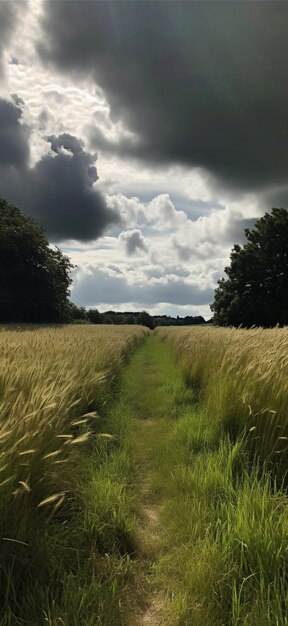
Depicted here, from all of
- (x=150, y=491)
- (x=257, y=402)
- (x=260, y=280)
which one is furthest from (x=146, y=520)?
(x=260, y=280)

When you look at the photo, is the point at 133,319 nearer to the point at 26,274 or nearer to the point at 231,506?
the point at 26,274

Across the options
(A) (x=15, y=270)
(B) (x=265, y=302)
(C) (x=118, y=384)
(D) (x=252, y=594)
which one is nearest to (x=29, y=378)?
(D) (x=252, y=594)

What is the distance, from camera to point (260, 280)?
145 feet

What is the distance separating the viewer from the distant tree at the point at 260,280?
140 ft

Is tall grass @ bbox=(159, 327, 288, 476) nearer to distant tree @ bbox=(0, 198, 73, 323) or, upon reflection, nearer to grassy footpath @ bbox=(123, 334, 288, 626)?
grassy footpath @ bbox=(123, 334, 288, 626)

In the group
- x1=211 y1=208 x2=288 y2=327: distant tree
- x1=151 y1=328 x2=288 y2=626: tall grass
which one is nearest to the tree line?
x1=211 y1=208 x2=288 y2=327: distant tree

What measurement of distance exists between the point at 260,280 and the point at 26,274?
23.5 meters

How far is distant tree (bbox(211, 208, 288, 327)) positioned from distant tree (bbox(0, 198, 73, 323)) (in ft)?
57.7

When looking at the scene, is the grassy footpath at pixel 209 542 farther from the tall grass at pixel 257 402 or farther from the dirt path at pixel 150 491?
the tall grass at pixel 257 402

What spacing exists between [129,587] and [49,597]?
2.03 ft

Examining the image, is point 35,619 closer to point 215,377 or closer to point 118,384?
point 215,377

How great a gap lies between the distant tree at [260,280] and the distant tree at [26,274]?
57.7 ft

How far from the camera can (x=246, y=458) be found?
14.6 ft

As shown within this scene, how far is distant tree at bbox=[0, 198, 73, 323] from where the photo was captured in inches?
1588
